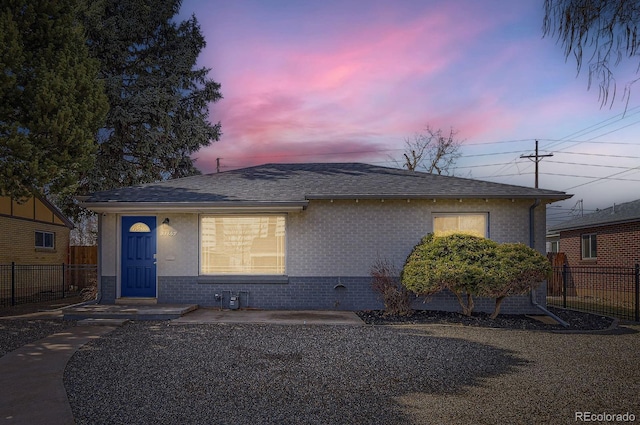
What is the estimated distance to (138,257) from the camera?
12.4 meters

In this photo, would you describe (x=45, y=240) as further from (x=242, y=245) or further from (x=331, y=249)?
(x=331, y=249)

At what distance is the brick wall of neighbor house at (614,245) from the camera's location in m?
19.0

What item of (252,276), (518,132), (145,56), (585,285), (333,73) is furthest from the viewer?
(145,56)

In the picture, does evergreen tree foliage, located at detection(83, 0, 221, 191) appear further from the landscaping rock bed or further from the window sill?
the landscaping rock bed

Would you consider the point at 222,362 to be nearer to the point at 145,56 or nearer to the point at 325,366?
the point at 325,366

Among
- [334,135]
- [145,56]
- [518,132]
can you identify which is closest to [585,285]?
[518,132]

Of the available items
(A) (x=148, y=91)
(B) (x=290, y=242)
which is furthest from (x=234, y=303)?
(A) (x=148, y=91)

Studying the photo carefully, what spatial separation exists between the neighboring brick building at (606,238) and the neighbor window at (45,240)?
2510 centimetres

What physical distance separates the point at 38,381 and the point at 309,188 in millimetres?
8345

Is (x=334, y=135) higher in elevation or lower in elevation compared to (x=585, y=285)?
higher

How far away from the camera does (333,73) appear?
563 inches

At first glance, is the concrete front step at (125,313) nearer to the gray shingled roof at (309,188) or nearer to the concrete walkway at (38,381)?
the concrete walkway at (38,381)

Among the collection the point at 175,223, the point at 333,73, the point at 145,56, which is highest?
the point at 145,56

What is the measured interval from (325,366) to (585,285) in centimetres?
1917
